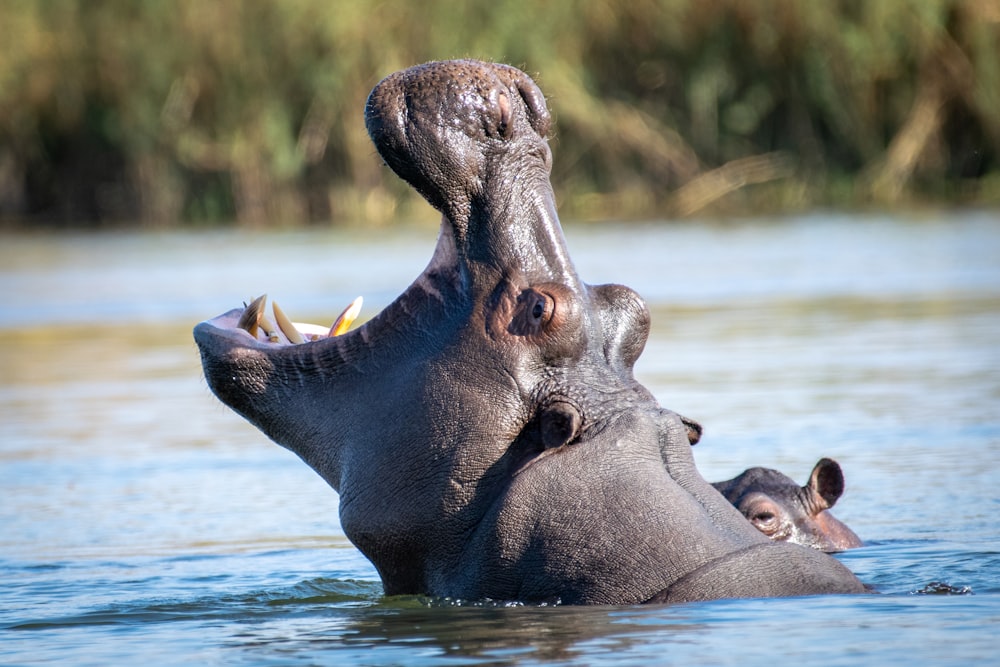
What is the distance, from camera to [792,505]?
5.54 m

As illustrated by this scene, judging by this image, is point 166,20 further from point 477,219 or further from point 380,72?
point 477,219

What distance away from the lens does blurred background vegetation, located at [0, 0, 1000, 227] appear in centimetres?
2220

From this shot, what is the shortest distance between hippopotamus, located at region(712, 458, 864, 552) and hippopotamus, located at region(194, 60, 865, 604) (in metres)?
1.04

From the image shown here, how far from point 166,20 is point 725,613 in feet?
74.2

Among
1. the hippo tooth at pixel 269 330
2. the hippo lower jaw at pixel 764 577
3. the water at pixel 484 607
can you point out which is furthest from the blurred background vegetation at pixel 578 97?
the hippo lower jaw at pixel 764 577

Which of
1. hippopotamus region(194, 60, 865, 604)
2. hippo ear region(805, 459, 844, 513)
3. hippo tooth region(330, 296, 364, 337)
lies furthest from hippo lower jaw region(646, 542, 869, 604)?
hippo tooth region(330, 296, 364, 337)

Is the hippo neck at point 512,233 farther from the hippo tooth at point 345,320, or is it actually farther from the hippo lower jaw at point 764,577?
the hippo lower jaw at point 764,577

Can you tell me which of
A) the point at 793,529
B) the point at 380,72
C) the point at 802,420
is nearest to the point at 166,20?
the point at 380,72

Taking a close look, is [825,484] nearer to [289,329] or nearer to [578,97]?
[289,329]

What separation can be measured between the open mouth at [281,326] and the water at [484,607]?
694mm

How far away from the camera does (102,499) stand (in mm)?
6750

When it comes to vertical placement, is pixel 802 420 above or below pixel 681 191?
below

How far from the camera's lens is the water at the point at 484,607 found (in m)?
4.05

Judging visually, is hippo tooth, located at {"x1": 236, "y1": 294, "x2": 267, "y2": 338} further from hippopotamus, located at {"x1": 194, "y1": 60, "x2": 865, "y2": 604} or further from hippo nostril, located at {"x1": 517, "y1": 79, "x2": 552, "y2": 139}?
hippo nostril, located at {"x1": 517, "y1": 79, "x2": 552, "y2": 139}
